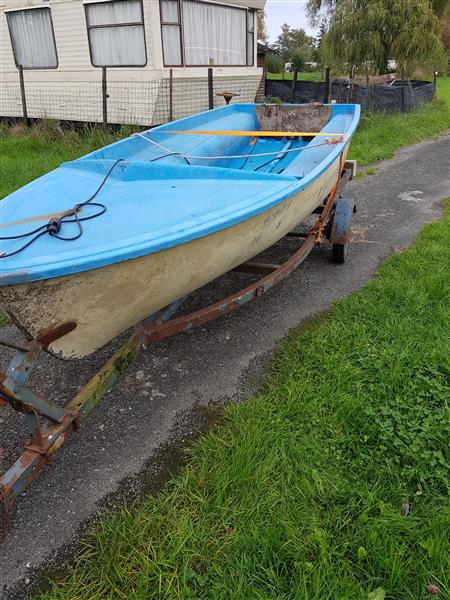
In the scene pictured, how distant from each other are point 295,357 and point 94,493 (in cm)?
155

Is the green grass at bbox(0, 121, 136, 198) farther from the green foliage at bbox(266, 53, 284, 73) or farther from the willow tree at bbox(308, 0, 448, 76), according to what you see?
the green foliage at bbox(266, 53, 284, 73)

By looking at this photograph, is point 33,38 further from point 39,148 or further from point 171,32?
point 39,148

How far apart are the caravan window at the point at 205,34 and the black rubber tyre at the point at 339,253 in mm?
7476

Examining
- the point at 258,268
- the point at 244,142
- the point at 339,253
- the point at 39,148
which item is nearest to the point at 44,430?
the point at 258,268

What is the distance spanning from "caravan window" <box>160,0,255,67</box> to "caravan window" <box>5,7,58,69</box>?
2895 mm

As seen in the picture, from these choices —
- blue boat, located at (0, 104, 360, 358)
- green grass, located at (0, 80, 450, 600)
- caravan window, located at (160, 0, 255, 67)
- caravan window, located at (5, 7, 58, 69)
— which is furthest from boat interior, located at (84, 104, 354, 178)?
caravan window, located at (5, 7, 58, 69)

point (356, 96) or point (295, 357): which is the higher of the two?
point (356, 96)

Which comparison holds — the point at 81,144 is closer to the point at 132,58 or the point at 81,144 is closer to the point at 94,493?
the point at 132,58

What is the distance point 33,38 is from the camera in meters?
11.6

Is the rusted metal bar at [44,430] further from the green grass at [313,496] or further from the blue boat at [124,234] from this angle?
the green grass at [313,496]

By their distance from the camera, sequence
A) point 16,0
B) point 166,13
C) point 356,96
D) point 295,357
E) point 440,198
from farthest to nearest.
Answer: point 356,96 < point 16,0 < point 166,13 < point 440,198 < point 295,357

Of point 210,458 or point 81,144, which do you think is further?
point 81,144

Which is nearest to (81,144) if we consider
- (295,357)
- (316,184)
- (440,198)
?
(440,198)

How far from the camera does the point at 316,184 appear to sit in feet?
11.7
